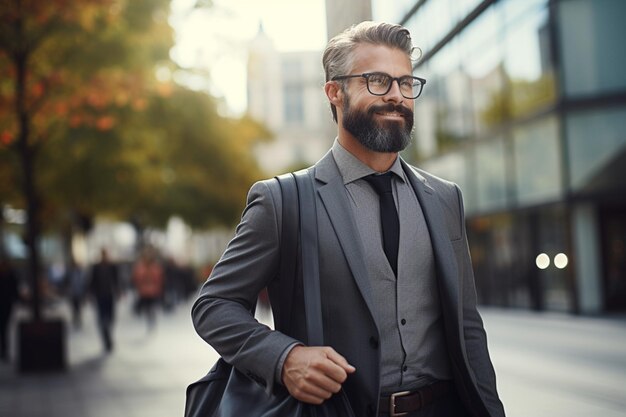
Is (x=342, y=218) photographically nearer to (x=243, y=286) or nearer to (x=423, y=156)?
(x=243, y=286)

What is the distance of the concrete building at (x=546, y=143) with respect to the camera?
18750mm

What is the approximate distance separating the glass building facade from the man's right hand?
15957mm

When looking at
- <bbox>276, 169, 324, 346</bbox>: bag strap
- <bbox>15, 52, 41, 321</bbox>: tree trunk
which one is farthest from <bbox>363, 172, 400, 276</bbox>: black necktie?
<bbox>15, 52, 41, 321</bbox>: tree trunk

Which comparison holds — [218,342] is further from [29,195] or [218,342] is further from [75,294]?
[75,294]

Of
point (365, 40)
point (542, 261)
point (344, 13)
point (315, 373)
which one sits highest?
point (344, 13)

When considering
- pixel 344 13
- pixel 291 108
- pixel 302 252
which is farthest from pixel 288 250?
pixel 291 108

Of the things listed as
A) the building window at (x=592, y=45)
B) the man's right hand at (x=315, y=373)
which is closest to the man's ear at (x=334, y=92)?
the man's right hand at (x=315, y=373)

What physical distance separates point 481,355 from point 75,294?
23317 millimetres

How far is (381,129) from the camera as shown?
256 cm

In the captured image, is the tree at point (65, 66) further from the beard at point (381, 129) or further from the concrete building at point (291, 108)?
the concrete building at point (291, 108)

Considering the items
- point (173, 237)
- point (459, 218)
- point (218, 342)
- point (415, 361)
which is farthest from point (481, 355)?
point (173, 237)

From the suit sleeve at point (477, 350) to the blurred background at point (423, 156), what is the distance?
3009 millimetres

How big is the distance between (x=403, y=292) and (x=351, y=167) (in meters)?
0.41

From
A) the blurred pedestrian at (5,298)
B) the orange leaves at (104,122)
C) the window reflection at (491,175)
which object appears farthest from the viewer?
the window reflection at (491,175)
